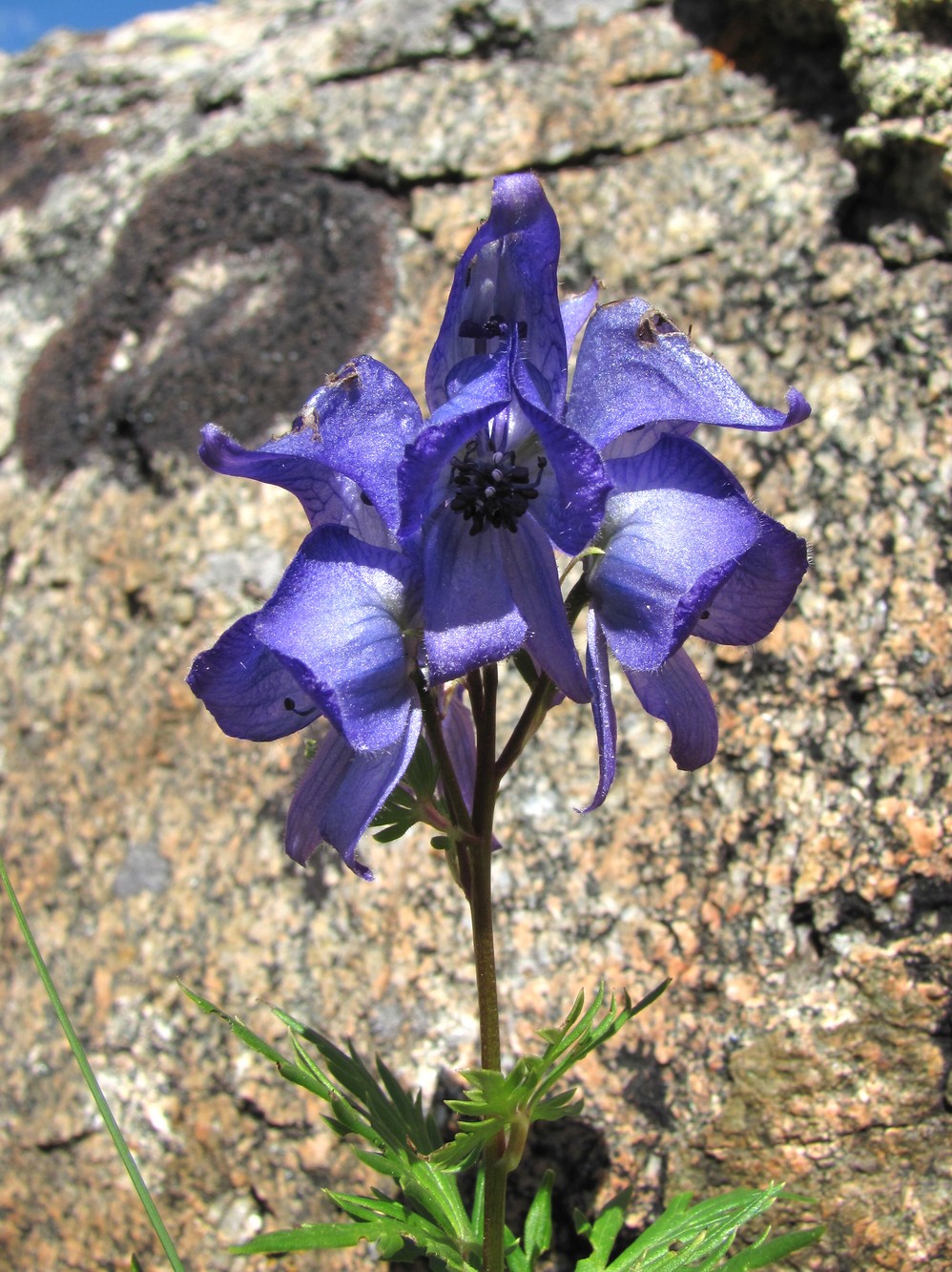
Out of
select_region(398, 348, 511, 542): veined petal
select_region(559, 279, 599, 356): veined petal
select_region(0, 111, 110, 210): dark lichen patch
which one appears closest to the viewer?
select_region(398, 348, 511, 542): veined petal

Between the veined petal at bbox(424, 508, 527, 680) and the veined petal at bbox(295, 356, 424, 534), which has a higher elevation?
the veined petal at bbox(295, 356, 424, 534)

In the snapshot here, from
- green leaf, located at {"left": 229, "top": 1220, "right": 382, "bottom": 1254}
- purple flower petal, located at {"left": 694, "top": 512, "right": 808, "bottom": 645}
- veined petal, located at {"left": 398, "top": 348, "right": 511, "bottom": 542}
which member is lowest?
green leaf, located at {"left": 229, "top": 1220, "right": 382, "bottom": 1254}

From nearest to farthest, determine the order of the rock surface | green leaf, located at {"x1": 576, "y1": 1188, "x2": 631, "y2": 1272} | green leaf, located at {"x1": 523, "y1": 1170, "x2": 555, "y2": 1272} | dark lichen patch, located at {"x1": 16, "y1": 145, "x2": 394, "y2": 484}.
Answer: green leaf, located at {"x1": 576, "y1": 1188, "x2": 631, "y2": 1272} < green leaf, located at {"x1": 523, "y1": 1170, "x2": 555, "y2": 1272} < the rock surface < dark lichen patch, located at {"x1": 16, "y1": 145, "x2": 394, "y2": 484}

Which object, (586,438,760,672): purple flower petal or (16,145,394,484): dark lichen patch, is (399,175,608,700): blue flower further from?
(16,145,394,484): dark lichen patch

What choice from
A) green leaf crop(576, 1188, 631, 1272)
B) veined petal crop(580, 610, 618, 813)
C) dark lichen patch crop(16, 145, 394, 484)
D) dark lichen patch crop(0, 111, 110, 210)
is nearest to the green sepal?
veined petal crop(580, 610, 618, 813)

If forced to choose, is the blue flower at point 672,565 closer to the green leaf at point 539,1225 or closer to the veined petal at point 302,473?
the veined petal at point 302,473

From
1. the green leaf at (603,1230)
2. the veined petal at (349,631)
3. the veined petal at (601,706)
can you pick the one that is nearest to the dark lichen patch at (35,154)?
the veined petal at (349,631)

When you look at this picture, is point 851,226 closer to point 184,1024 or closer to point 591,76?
point 591,76
